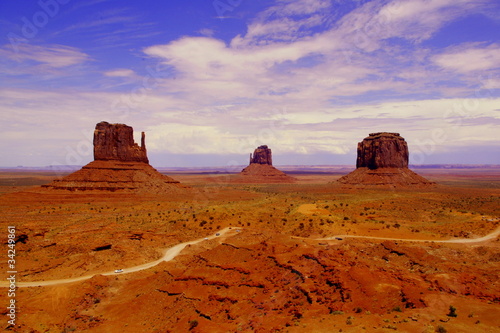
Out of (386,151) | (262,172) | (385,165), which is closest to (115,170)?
(385,165)

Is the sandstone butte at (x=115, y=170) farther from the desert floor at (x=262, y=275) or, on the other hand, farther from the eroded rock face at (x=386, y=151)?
the eroded rock face at (x=386, y=151)

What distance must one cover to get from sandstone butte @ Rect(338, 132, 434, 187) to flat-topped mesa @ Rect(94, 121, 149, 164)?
2814 inches

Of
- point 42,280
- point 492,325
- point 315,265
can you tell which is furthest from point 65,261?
point 492,325

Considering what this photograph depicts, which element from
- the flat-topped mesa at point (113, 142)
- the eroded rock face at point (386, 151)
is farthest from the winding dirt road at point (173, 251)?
the eroded rock face at point (386, 151)

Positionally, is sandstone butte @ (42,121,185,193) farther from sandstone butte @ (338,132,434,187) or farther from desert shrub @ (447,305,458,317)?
desert shrub @ (447,305,458,317)

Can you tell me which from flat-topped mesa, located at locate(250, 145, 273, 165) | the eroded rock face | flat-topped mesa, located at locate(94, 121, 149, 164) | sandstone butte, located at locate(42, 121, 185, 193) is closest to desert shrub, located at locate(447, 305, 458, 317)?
sandstone butte, located at locate(42, 121, 185, 193)

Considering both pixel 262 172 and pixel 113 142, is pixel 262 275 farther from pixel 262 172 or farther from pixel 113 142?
pixel 262 172

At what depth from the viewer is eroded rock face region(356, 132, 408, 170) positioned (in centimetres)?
11169

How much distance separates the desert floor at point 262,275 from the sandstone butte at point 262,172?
123432mm

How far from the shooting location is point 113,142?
→ 283ft

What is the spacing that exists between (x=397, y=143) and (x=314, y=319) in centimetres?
10774

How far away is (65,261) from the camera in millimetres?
34031

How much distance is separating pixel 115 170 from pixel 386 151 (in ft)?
281

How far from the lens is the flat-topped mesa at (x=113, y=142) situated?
8550 cm
